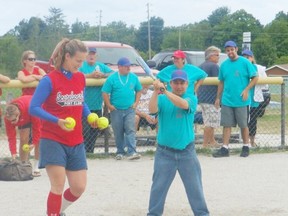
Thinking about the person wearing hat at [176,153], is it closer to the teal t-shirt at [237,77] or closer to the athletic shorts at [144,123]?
the teal t-shirt at [237,77]

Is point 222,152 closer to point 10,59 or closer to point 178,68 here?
point 178,68

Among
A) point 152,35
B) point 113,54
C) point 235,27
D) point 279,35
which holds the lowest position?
point 113,54

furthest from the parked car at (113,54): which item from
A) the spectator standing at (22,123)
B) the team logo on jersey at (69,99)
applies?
the team logo on jersey at (69,99)

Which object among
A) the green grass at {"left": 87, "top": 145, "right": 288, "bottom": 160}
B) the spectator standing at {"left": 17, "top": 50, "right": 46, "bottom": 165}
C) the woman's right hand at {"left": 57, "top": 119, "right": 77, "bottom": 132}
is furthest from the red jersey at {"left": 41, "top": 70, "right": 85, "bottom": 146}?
the green grass at {"left": 87, "top": 145, "right": 288, "bottom": 160}

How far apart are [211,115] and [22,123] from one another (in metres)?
3.78

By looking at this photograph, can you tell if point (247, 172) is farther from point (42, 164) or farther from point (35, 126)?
point (42, 164)

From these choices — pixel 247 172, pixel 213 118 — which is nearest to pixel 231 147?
pixel 213 118

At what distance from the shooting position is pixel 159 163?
20.1 ft

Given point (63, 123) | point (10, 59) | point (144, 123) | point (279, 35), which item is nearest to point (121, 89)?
point (144, 123)

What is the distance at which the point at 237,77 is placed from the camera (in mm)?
10445

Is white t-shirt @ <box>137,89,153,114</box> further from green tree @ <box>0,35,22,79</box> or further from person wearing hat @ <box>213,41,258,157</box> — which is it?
green tree @ <box>0,35,22,79</box>

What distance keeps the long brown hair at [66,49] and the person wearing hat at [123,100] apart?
14.6 ft

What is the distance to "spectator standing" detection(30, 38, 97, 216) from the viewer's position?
562 centimetres

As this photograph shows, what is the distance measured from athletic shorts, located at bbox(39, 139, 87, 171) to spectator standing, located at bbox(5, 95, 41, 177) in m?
2.79
